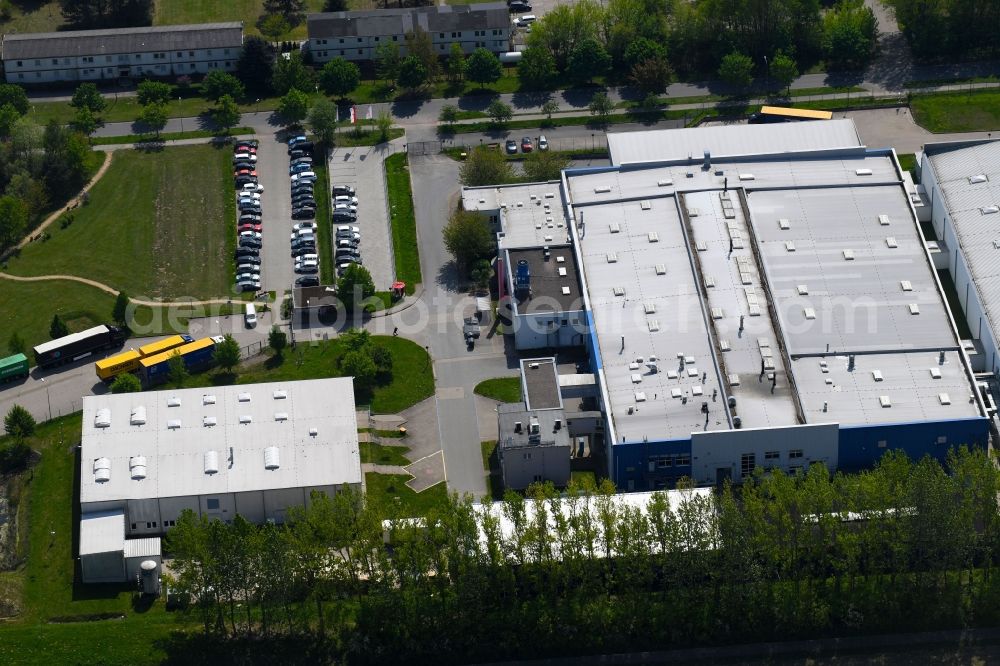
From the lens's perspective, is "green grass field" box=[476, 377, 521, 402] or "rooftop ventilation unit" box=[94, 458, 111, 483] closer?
"rooftop ventilation unit" box=[94, 458, 111, 483]

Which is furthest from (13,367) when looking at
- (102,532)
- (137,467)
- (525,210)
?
(525,210)

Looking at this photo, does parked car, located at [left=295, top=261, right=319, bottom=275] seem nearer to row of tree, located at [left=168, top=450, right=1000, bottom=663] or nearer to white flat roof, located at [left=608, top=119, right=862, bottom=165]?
white flat roof, located at [left=608, top=119, right=862, bottom=165]

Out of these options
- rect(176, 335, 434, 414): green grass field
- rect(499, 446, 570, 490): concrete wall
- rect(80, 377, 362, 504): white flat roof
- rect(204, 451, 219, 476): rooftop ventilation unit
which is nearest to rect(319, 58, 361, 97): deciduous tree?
rect(176, 335, 434, 414): green grass field

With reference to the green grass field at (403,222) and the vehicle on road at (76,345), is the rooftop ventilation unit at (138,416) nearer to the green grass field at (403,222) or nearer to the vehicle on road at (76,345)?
the vehicle on road at (76,345)

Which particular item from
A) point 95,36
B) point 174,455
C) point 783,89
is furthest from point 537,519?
point 95,36

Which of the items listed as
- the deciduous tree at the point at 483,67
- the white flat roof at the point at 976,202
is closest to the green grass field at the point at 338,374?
the white flat roof at the point at 976,202

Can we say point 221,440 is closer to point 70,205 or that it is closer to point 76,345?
point 76,345

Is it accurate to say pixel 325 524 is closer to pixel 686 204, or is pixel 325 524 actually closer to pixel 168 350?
pixel 168 350
